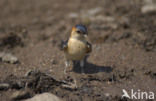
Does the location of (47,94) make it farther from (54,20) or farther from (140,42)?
(54,20)

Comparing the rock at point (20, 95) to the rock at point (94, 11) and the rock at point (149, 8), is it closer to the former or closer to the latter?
the rock at point (94, 11)

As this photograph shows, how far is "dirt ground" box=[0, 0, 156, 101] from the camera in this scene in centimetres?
468

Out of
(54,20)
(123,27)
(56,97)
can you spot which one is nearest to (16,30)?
(54,20)

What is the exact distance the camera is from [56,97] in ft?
12.9

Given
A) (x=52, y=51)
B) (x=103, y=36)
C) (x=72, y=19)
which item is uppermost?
(x=72, y=19)

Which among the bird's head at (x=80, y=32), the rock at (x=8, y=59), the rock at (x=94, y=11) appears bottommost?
the rock at (x=8, y=59)

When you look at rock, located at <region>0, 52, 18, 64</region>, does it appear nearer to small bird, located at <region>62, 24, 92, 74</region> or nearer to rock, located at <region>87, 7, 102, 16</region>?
small bird, located at <region>62, 24, 92, 74</region>

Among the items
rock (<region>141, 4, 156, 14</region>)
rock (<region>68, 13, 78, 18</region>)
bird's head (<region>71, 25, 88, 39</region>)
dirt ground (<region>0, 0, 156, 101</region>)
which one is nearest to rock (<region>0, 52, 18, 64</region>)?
dirt ground (<region>0, 0, 156, 101</region>)

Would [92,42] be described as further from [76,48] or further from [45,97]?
[45,97]

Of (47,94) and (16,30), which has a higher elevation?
(16,30)

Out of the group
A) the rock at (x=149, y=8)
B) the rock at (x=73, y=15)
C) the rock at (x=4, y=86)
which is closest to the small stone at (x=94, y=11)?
the rock at (x=73, y=15)

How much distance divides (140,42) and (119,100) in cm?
259

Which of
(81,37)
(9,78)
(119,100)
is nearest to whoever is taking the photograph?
(119,100)

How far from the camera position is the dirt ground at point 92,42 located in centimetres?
468
